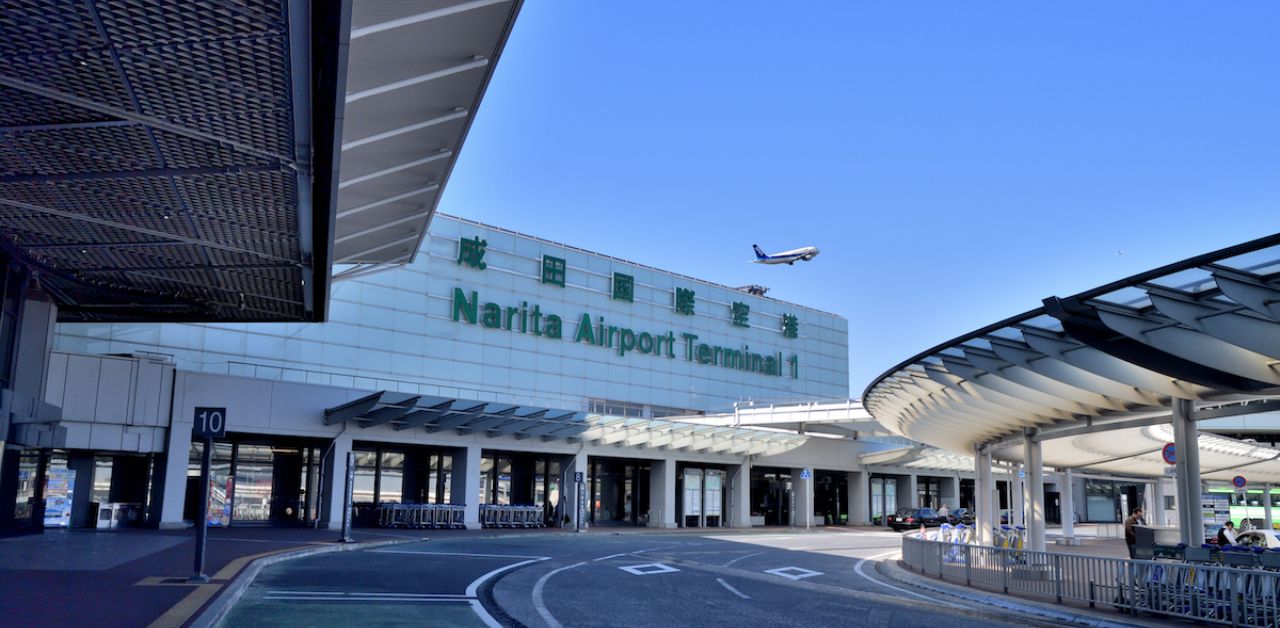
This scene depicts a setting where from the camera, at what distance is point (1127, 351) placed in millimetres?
14297

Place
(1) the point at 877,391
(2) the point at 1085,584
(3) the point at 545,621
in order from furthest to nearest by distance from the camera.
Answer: (1) the point at 877,391
(2) the point at 1085,584
(3) the point at 545,621

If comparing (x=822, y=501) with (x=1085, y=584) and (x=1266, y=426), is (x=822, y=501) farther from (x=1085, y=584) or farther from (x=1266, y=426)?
(x=1085, y=584)

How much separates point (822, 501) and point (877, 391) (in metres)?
35.7

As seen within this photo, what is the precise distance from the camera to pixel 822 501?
58500 millimetres

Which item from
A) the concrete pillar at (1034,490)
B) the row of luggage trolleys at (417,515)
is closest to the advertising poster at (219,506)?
the row of luggage trolleys at (417,515)

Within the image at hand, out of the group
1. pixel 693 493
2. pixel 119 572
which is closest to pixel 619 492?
pixel 693 493

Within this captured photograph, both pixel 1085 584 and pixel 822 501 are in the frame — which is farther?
pixel 822 501

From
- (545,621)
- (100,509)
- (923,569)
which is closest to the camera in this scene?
(545,621)

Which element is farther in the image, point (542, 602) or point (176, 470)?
point (176, 470)

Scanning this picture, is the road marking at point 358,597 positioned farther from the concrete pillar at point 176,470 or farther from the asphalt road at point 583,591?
the concrete pillar at point 176,470

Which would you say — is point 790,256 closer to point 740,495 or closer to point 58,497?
point 740,495

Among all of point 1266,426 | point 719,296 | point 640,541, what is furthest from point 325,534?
point 1266,426

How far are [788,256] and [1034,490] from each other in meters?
55.7

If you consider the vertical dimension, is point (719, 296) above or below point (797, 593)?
above
